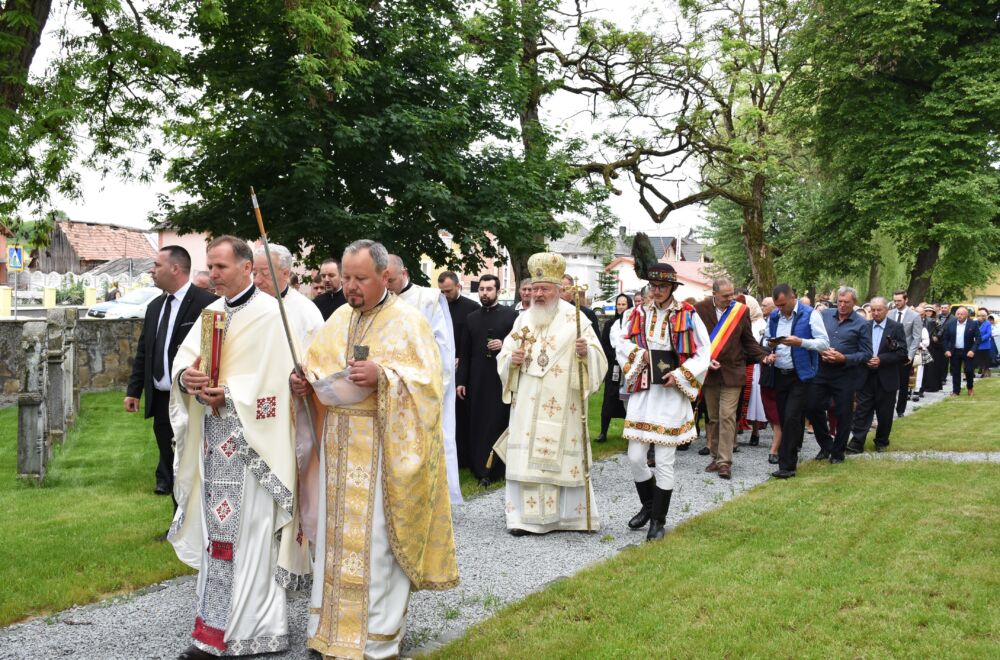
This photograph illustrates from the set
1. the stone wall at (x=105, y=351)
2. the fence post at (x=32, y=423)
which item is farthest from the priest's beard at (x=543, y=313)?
the stone wall at (x=105, y=351)

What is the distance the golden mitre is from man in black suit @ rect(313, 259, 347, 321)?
2.08 metres

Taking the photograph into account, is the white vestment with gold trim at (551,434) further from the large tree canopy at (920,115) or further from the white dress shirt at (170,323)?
the large tree canopy at (920,115)

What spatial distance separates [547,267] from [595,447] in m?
4.83

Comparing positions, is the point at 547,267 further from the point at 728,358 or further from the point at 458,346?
the point at 728,358

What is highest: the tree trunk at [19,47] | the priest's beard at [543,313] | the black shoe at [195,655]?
the tree trunk at [19,47]

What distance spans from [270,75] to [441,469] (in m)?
11.3

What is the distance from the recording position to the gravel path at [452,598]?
477 cm

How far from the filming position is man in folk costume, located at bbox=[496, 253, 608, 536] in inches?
288

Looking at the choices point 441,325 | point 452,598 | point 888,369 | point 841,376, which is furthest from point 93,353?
point 888,369

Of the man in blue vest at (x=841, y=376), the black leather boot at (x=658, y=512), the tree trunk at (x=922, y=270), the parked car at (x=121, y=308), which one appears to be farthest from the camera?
the parked car at (x=121, y=308)

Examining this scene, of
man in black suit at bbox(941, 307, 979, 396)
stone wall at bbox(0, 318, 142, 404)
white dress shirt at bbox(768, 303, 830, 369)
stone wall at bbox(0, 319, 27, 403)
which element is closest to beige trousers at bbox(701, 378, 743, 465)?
white dress shirt at bbox(768, 303, 830, 369)

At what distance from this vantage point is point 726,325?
34.2 ft

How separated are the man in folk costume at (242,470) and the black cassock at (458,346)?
5049 millimetres

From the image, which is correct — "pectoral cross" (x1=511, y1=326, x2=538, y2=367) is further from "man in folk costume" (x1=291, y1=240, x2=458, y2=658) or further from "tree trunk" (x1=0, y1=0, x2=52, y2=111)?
"tree trunk" (x1=0, y1=0, x2=52, y2=111)
